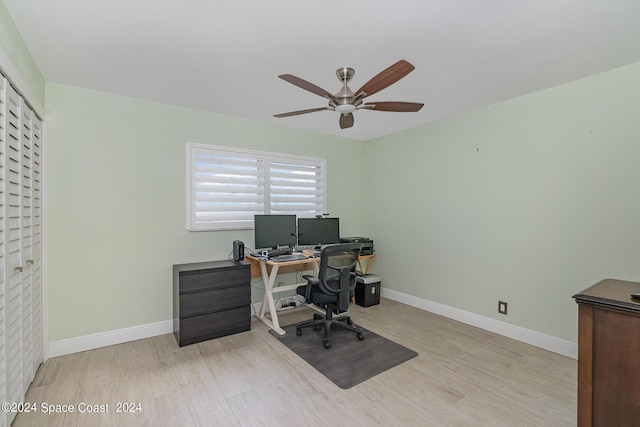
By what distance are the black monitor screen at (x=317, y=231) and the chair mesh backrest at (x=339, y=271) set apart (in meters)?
0.91

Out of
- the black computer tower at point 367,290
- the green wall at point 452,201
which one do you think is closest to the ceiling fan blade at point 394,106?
the green wall at point 452,201

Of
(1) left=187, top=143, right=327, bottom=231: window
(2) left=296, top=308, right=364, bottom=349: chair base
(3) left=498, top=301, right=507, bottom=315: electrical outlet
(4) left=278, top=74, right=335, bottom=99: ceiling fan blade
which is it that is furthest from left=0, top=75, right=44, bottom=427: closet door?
(3) left=498, top=301, right=507, bottom=315: electrical outlet

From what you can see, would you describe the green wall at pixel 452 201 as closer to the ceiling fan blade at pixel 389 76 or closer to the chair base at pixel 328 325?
the chair base at pixel 328 325

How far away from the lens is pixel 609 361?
150 cm

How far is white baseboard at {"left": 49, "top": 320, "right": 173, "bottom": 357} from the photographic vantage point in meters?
2.55

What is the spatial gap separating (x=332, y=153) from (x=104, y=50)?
9.54ft

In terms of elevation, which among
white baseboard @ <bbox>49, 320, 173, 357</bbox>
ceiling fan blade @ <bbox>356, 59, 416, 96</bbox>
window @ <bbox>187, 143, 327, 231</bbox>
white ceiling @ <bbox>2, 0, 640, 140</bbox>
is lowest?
white baseboard @ <bbox>49, 320, 173, 357</bbox>

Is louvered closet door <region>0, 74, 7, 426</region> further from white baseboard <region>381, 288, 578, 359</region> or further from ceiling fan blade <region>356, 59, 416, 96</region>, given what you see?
white baseboard <region>381, 288, 578, 359</region>

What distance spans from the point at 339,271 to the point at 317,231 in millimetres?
1018

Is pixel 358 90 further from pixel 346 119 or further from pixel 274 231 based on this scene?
→ pixel 274 231

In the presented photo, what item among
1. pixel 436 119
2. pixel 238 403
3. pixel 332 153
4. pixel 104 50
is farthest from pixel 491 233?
pixel 104 50

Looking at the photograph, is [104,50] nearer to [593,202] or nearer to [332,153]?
[332,153]

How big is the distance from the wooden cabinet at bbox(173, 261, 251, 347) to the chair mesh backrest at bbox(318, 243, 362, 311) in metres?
0.89

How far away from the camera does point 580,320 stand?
5.26 ft
